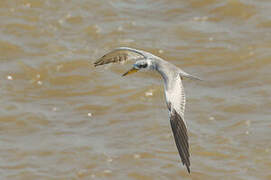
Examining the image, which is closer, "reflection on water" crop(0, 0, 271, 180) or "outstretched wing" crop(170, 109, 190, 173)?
"outstretched wing" crop(170, 109, 190, 173)

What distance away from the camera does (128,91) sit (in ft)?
42.0

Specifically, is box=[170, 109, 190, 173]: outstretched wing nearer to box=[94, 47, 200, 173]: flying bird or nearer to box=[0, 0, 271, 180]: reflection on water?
box=[94, 47, 200, 173]: flying bird

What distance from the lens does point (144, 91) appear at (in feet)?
41.8

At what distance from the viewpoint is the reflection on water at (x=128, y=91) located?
1087 centimetres

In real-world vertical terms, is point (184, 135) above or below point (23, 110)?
above

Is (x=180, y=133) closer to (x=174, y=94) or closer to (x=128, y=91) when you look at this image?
(x=174, y=94)

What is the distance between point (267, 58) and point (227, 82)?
3.92ft

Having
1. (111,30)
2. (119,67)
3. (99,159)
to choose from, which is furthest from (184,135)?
(111,30)

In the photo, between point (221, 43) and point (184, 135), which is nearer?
point (184, 135)

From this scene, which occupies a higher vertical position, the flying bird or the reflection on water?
the flying bird

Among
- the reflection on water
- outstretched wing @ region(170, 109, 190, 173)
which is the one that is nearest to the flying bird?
outstretched wing @ region(170, 109, 190, 173)

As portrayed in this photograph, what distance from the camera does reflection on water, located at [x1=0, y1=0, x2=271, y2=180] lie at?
35.7 feet

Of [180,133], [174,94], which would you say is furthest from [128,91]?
[180,133]

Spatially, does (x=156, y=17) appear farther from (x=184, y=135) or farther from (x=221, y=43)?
(x=184, y=135)
